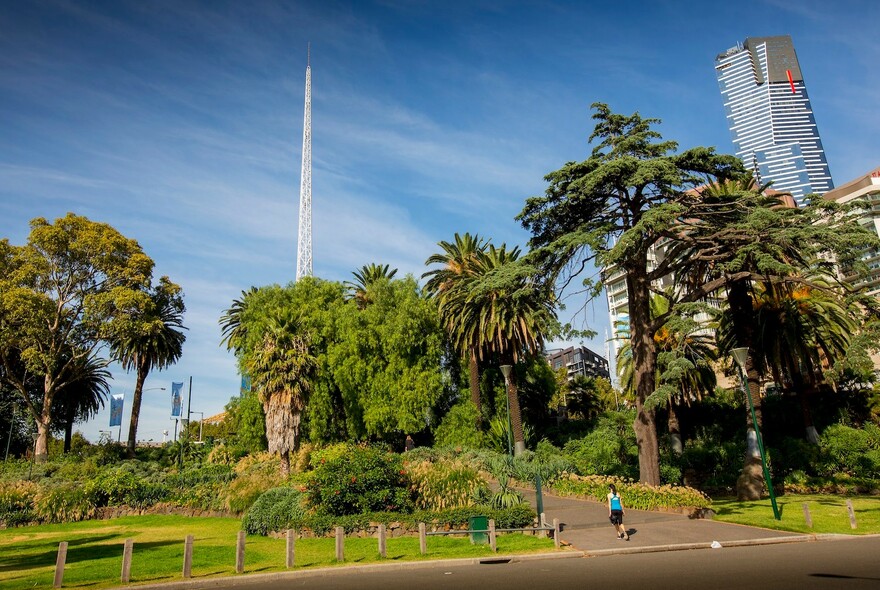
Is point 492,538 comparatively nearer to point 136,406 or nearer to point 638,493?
point 638,493

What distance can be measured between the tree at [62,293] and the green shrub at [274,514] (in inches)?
1056

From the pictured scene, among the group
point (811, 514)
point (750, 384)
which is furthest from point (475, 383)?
point (811, 514)

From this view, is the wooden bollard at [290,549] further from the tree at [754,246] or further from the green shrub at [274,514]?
the tree at [754,246]

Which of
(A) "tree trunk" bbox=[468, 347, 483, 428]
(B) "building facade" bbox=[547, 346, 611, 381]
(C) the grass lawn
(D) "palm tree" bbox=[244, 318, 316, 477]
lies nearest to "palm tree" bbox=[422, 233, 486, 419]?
(A) "tree trunk" bbox=[468, 347, 483, 428]

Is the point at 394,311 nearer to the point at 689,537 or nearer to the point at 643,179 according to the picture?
the point at 643,179

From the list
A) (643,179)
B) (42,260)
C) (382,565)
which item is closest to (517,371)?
(643,179)

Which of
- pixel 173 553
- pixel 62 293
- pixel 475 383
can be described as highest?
pixel 62 293

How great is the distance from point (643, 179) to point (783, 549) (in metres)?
13.4

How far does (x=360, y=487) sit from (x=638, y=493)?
34.8ft

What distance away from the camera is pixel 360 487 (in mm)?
19922

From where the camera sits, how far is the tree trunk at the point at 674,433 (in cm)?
3447

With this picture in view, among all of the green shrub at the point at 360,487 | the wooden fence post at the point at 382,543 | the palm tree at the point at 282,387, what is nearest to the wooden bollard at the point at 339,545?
the wooden fence post at the point at 382,543

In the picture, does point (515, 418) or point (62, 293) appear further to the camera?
point (62, 293)

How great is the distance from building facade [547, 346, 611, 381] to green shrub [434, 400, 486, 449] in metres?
106
